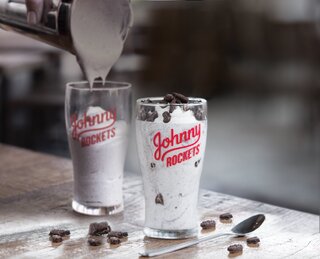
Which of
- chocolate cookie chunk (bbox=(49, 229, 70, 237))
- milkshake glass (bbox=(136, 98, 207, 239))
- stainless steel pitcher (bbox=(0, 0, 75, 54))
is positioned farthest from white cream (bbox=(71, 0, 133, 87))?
chocolate cookie chunk (bbox=(49, 229, 70, 237))

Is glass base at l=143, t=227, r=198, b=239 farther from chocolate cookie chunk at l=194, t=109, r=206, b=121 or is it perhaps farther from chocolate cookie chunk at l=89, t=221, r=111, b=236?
chocolate cookie chunk at l=194, t=109, r=206, b=121

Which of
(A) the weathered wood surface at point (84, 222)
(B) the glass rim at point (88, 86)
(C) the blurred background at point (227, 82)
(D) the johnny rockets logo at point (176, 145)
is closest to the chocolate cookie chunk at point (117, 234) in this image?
(A) the weathered wood surface at point (84, 222)

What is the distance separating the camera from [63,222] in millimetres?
1135

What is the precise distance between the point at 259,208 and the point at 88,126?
0.35m

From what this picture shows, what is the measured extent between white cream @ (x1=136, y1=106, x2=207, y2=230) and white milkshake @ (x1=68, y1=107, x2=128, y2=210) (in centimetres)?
16

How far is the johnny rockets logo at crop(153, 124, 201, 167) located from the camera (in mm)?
1007

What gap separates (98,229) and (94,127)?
8.3 inches

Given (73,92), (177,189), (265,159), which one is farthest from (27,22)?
(265,159)

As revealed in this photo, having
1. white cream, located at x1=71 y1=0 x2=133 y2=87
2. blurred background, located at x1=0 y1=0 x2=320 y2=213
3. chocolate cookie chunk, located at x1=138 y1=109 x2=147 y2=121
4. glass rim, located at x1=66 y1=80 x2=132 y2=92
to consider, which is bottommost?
blurred background, located at x1=0 y1=0 x2=320 y2=213

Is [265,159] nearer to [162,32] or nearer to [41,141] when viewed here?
[41,141]

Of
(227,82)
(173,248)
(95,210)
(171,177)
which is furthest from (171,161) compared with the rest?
(227,82)

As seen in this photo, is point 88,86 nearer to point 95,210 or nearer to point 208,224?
point 95,210

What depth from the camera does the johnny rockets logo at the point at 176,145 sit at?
101 cm

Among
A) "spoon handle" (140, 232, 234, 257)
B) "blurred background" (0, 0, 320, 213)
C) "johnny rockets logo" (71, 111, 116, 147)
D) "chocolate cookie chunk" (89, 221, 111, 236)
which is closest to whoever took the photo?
"spoon handle" (140, 232, 234, 257)
